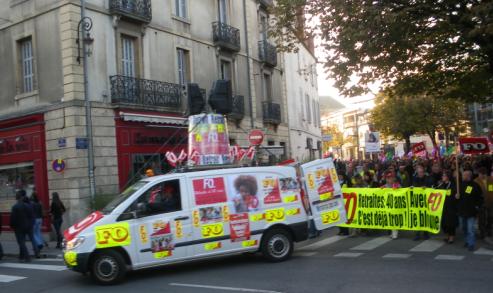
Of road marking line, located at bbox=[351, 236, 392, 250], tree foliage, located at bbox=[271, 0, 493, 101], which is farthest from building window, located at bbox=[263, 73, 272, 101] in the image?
road marking line, located at bbox=[351, 236, 392, 250]

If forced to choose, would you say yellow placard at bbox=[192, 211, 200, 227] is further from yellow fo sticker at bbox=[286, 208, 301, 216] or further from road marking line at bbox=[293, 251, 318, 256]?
road marking line at bbox=[293, 251, 318, 256]

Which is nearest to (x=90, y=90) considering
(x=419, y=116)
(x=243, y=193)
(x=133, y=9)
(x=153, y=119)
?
(x=153, y=119)

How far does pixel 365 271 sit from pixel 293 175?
260cm

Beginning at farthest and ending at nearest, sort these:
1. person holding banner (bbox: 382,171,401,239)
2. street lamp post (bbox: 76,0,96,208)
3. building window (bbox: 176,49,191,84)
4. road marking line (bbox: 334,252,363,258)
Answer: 1. building window (bbox: 176,49,191,84)
2. street lamp post (bbox: 76,0,96,208)
3. person holding banner (bbox: 382,171,401,239)
4. road marking line (bbox: 334,252,363,258)

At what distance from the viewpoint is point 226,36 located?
2406cm

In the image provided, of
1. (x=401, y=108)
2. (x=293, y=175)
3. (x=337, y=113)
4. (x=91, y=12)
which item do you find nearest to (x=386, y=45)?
(x=293, y=175)

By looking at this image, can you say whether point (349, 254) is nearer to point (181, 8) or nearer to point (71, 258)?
point (71, 258)

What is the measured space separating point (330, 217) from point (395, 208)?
8.23 feet

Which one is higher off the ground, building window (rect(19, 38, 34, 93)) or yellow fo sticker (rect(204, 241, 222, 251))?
building window (rect(19, 38, 34, 93))

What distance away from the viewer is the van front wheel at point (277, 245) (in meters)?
9.98

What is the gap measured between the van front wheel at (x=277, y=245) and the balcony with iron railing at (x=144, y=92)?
958cm

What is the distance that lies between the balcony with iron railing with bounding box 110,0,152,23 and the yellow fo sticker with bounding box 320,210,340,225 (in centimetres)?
1101

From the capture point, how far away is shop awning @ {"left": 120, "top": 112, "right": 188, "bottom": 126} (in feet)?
58.5

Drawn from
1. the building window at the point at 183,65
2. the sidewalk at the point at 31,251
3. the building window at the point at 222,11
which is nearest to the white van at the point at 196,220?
the sidewalk at the point at 31,251
